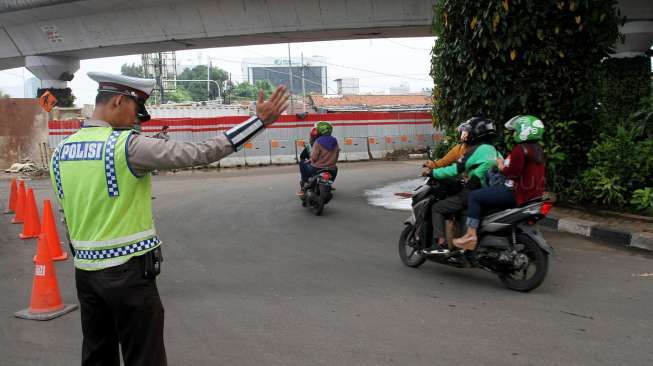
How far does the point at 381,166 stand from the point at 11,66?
1651 centimetres

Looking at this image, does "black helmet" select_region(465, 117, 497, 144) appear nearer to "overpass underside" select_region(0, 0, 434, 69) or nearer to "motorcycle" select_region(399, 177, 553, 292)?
"motorcycle" select_region(399, 177, 553, 292)

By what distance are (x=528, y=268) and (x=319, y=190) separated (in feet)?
16.7

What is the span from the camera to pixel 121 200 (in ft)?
8.46

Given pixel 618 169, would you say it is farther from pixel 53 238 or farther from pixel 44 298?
pixel 53 238

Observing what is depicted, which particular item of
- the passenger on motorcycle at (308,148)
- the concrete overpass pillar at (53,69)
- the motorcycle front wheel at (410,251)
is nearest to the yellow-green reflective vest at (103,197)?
the motorcycle front wheel at (410,251)

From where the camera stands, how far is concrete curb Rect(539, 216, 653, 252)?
6.85 m

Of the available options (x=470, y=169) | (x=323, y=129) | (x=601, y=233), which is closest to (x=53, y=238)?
(x=470, y=169)

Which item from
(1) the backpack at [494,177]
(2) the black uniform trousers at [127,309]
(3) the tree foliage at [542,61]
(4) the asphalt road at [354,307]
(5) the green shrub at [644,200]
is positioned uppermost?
(3) the tree foliage at [542,61]

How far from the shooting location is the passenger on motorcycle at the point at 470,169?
560 centimetres

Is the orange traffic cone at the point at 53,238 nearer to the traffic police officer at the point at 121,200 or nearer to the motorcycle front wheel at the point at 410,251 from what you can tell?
the motorcycle front wheel at the point at 410,251

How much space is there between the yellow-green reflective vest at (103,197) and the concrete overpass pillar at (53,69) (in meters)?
19.3

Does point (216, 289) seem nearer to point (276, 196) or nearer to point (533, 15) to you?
point (533, 15)

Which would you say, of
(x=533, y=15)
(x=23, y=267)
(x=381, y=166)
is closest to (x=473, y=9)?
(x=533, y=15)

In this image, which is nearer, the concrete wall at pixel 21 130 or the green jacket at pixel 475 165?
the green jacket at pixel 475 165
